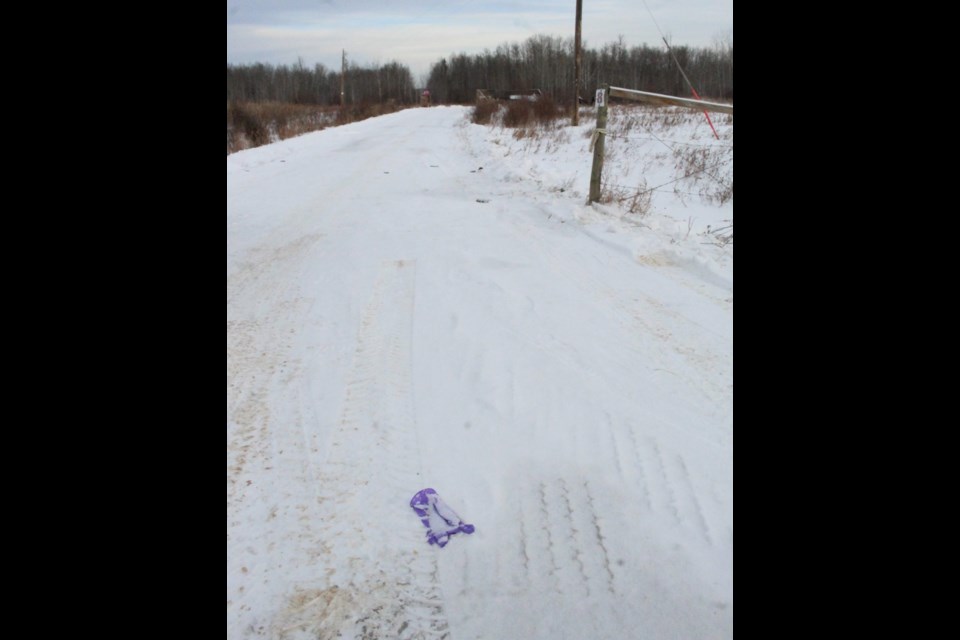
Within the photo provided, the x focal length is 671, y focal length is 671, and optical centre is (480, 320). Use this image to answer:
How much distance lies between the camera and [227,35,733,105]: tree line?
195 ft

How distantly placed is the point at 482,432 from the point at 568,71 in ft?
244

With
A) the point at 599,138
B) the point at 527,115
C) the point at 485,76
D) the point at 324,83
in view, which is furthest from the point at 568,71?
the point at 599,138

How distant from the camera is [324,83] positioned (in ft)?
302

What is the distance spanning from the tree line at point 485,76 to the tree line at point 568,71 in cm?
8

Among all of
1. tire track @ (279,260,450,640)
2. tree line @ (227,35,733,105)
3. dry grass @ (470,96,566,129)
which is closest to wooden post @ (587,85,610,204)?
tire track @ (279,260,450,640)

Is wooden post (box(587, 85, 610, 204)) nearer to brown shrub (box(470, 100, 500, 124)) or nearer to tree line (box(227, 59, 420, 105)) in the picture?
brown shrub (box(470, 100, 500, 124))

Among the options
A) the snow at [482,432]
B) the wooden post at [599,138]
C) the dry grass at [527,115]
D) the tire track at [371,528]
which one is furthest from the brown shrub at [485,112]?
the tire track at [371,528]

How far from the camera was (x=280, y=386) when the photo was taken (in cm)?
328

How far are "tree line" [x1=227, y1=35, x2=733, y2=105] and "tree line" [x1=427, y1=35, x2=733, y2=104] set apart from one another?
0.27 feet

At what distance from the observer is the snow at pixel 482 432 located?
79.5 inches

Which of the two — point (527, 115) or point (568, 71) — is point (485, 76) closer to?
point (568, 71)
